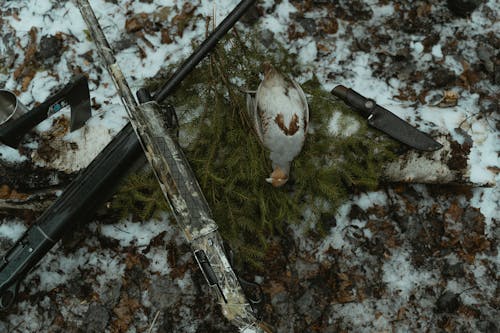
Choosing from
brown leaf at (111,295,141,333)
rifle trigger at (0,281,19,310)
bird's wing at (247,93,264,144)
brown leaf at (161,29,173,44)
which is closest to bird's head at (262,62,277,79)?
bird's wing at (247,93,264,144)

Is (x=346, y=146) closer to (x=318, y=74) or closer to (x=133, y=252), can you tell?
(x=318, y=74)

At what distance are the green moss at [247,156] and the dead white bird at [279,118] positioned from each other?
0.08 metres

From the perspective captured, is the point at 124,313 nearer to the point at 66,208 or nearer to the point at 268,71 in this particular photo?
the point at 66,208

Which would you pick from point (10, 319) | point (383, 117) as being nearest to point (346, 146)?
point (383, 117)

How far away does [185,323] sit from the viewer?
3.08m

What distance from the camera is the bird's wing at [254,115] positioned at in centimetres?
281

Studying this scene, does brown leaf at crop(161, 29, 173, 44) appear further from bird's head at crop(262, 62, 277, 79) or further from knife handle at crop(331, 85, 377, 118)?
knife handle at crop(331, 85, 377, 118)

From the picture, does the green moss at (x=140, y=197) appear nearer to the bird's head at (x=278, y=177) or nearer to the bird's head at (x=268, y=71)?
the bird's head at (x=278, y=177)

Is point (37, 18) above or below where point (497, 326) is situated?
above

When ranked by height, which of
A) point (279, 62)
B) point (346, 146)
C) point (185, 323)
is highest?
point (279, 62)

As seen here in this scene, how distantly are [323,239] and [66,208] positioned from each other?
1.83 meters

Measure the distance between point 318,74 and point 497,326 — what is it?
7.52 ft

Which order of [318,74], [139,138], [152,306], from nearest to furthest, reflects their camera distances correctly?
[139,138] → [152,306] → [318,74]

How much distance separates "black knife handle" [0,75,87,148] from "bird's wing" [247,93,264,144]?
1258 mm
